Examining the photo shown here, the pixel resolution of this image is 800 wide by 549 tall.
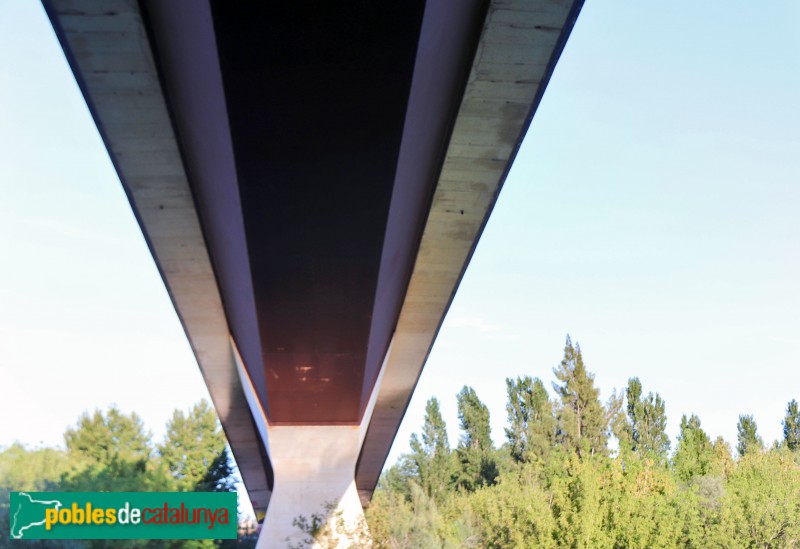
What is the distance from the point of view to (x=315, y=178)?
492 inches

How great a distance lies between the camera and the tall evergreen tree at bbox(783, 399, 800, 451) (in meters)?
78.0

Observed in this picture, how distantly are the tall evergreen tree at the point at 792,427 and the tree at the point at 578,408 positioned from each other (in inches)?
991

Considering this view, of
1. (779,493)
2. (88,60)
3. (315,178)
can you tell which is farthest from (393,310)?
(779,493)

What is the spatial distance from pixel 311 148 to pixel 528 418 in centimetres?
6268

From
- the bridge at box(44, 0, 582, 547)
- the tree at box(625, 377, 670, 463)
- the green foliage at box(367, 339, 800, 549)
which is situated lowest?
the green foliage at box(367, 339, 800, 549)

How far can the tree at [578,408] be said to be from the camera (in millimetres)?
67750

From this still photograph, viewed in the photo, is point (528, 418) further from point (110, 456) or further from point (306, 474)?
point (306, 474)

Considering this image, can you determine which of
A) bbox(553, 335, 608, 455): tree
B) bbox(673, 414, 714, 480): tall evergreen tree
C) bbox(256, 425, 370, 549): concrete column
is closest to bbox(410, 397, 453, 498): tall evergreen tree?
bbox(553, 335, 608, 455): tree

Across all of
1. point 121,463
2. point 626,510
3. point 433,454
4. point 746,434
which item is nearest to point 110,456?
point 121,463

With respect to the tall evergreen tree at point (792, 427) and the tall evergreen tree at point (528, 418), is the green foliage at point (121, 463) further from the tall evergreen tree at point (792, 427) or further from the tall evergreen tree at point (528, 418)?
the tall evergreen tree at point (792, 427)

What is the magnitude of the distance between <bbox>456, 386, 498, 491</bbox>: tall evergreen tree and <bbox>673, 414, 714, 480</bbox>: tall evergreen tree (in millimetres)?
18537

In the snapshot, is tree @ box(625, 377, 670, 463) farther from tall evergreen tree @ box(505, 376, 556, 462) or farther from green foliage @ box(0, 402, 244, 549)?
green foliage @ box(0, 402, 244, 549)

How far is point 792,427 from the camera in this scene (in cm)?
7856

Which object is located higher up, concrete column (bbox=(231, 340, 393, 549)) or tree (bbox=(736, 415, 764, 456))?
tree (bbox=(736, 415, 764, 456))
